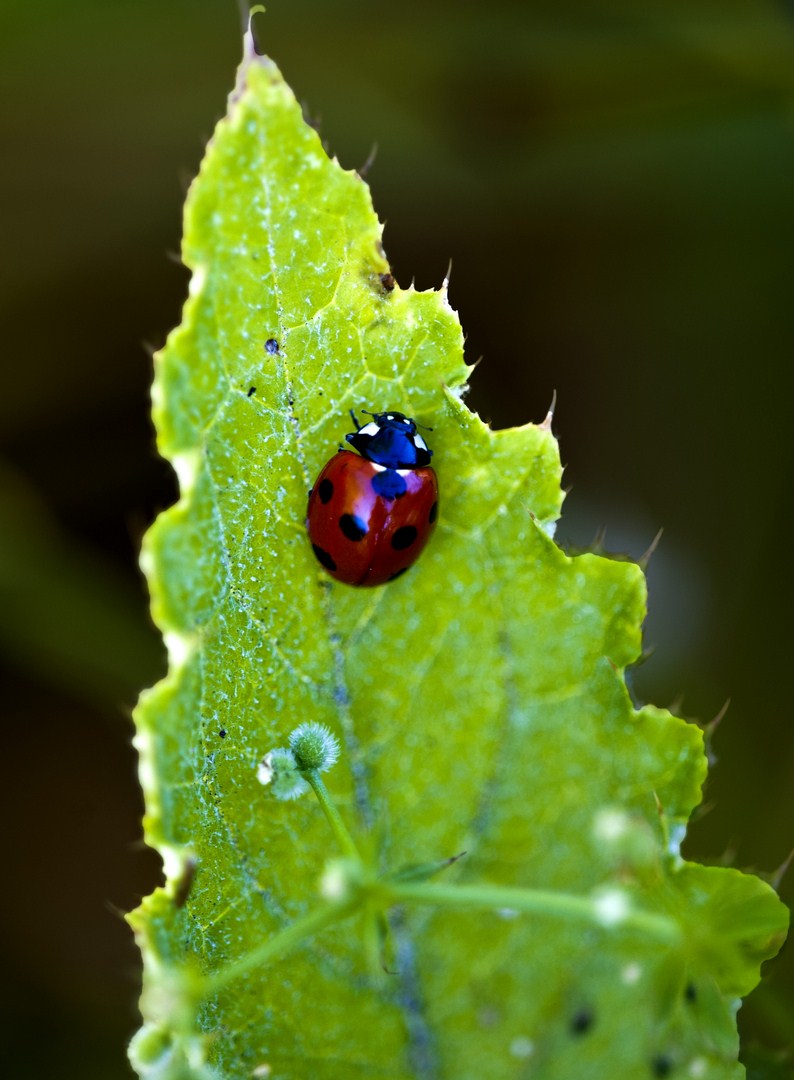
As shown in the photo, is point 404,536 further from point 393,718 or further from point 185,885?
point 185,885

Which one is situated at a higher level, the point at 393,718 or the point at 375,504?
the point at 375,504

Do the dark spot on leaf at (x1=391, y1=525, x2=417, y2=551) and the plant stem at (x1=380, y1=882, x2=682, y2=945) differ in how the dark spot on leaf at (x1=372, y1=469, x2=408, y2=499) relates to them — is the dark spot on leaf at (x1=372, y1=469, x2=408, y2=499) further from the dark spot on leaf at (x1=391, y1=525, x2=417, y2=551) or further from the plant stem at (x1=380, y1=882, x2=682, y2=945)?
the plant stem at (x1=380, y1=882, x2=682, y2=945)

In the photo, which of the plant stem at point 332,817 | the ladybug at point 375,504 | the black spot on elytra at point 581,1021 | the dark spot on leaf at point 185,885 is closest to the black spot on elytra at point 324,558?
the ladybug at point 375,504

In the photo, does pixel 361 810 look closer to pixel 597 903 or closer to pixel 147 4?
pixel 597 903

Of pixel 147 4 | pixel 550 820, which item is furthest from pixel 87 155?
pixel 550 820

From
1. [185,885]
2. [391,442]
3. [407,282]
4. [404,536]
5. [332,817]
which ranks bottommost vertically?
[185,885]

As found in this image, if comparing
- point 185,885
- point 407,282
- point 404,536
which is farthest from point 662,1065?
point 407,282
